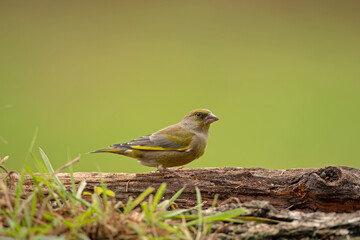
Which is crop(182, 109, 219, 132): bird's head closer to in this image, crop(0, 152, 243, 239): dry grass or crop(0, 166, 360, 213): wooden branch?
crop(0, 166, 360, 213): wooden branch

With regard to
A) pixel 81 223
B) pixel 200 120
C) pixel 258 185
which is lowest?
pixel 81 223

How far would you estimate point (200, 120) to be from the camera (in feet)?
19.1

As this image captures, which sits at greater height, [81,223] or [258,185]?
[258,185]

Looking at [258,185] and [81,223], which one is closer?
[81,223]

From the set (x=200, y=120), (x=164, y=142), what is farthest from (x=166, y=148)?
(x=200, y=120)

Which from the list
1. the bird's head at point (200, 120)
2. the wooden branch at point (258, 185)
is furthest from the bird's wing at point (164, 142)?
the wooden branch at point (258, 185)

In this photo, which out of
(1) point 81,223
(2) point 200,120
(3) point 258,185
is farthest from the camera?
(2) point 200,120

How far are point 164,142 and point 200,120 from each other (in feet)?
2.22

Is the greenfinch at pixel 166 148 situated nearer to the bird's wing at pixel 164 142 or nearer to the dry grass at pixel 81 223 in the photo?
the bird's wing at pixel 164 142

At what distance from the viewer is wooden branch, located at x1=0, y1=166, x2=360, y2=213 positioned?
3.42 m

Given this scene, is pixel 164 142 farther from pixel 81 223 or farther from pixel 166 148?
pixel 81 223

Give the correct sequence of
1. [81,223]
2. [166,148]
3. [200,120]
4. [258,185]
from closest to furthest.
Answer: [81,223], [258,185], [166,148], [200,120]

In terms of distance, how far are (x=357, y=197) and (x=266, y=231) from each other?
121 cm

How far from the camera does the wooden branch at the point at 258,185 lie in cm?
342
